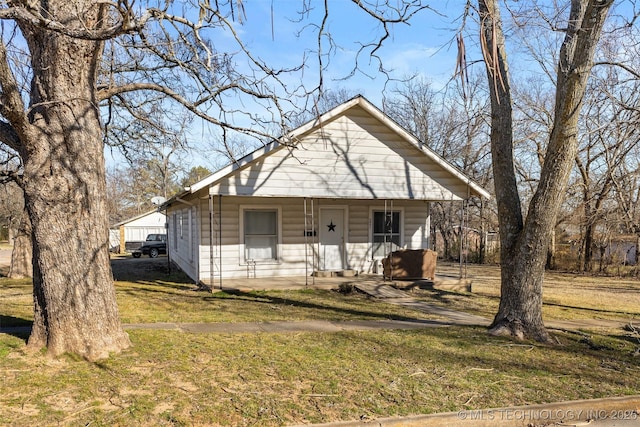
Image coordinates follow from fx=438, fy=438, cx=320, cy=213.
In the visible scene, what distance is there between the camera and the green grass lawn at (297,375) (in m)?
4.12

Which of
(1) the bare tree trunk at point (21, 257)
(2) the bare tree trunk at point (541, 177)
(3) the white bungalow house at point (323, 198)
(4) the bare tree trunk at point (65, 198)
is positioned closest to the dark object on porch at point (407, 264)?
(3) the white bungalow house at point (323, 198)

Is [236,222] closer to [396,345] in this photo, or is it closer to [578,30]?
[396,345]

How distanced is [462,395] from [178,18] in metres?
5.12

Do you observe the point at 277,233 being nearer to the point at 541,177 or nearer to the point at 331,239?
the point at 331,239

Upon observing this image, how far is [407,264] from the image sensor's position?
13164 millimetres

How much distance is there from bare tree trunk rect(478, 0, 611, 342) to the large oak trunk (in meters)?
5.67

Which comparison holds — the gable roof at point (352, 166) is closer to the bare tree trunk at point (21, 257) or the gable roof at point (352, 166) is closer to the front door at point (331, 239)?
the front door at point (331, 239)

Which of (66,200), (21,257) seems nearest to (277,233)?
(66,200)

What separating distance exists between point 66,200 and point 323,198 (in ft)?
28.6

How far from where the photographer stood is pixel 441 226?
29.3 metres

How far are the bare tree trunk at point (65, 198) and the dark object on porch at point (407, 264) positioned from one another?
8.90 metres

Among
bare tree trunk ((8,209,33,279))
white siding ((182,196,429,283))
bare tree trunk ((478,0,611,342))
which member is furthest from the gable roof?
bare tree trunk ((8,209,33,279))

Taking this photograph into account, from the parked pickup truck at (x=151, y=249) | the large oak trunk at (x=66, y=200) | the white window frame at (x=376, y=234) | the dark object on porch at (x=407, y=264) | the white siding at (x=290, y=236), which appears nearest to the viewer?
the large oak trunk at (x=66, y=200)

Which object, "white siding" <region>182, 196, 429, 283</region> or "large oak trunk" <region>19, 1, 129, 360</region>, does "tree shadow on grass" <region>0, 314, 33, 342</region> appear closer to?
"large oak trunk" <region>19, 1, 129, 360</region>
